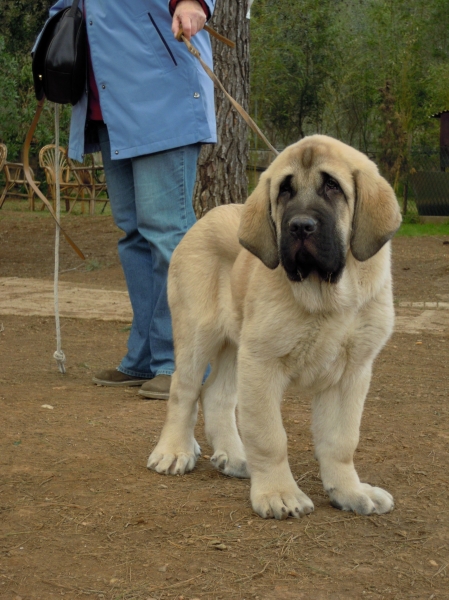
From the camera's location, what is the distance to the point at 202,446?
378 centimetres

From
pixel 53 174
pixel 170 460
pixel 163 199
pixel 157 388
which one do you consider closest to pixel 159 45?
pixel 163 199

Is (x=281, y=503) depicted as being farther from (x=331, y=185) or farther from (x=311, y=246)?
(x=331, y=185)

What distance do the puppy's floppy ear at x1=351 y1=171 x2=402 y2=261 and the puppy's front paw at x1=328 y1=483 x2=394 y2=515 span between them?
2.73 ft

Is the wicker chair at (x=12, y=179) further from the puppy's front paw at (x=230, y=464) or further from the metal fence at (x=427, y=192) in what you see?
the puppy's front paw at (x=230, y=464)

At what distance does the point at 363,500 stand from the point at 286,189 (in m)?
1.10

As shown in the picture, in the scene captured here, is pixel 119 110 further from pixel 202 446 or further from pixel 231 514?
pixel 231 514

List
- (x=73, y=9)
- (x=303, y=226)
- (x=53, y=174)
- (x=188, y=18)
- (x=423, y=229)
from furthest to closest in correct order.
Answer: (x=53, y=174) → (x=423, y=229) → (x=73, y=9) → (x=188, y=18) → (x=303, y=226)

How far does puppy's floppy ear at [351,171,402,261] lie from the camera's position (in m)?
2.75

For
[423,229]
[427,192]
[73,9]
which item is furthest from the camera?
[427,192]

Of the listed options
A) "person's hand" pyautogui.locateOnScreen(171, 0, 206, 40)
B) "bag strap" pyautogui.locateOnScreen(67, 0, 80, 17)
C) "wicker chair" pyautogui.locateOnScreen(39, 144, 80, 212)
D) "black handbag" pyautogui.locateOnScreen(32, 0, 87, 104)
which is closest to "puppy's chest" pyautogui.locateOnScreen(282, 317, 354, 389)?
"person's hand" pyautogui.locateOnScreen(171, 0, 206, 40)

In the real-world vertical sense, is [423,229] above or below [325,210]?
below

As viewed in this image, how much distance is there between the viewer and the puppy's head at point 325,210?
2666 mm

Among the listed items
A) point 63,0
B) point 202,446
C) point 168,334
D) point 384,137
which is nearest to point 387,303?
point 202,446

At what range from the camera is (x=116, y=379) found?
187 inches
